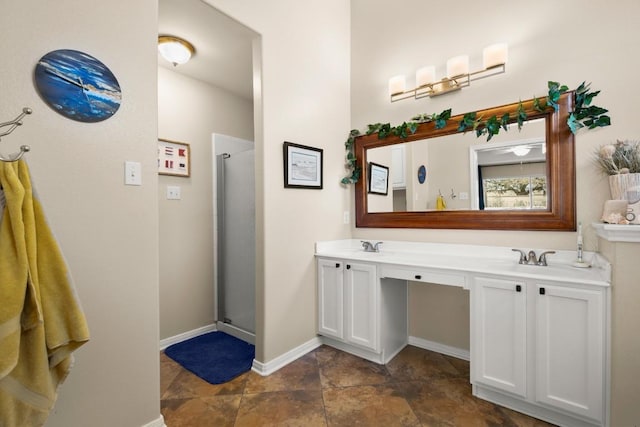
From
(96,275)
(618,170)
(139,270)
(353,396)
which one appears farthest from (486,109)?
(96,275)

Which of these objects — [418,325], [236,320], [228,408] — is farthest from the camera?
[236,320]

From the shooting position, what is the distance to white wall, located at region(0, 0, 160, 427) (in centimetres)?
115

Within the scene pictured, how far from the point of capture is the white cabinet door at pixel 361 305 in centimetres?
214

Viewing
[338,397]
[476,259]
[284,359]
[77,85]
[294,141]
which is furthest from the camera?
[294,141]

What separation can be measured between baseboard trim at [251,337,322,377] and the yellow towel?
1.25 m

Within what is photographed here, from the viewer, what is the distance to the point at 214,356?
2.34m

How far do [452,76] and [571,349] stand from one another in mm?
1872

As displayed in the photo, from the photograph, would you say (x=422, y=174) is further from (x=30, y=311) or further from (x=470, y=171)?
(x=30, y=311)

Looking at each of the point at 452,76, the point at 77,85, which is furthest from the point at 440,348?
the point at 77,85

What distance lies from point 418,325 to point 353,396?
931 mm

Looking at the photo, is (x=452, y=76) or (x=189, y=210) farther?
(x=189, y=210)

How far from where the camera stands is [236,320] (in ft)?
9.04

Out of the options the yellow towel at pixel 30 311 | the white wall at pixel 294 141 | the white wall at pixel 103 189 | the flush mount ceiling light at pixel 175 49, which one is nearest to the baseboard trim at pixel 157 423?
the white wall at pixel 103 189

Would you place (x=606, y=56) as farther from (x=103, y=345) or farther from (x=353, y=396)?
(x=103, y=345)
